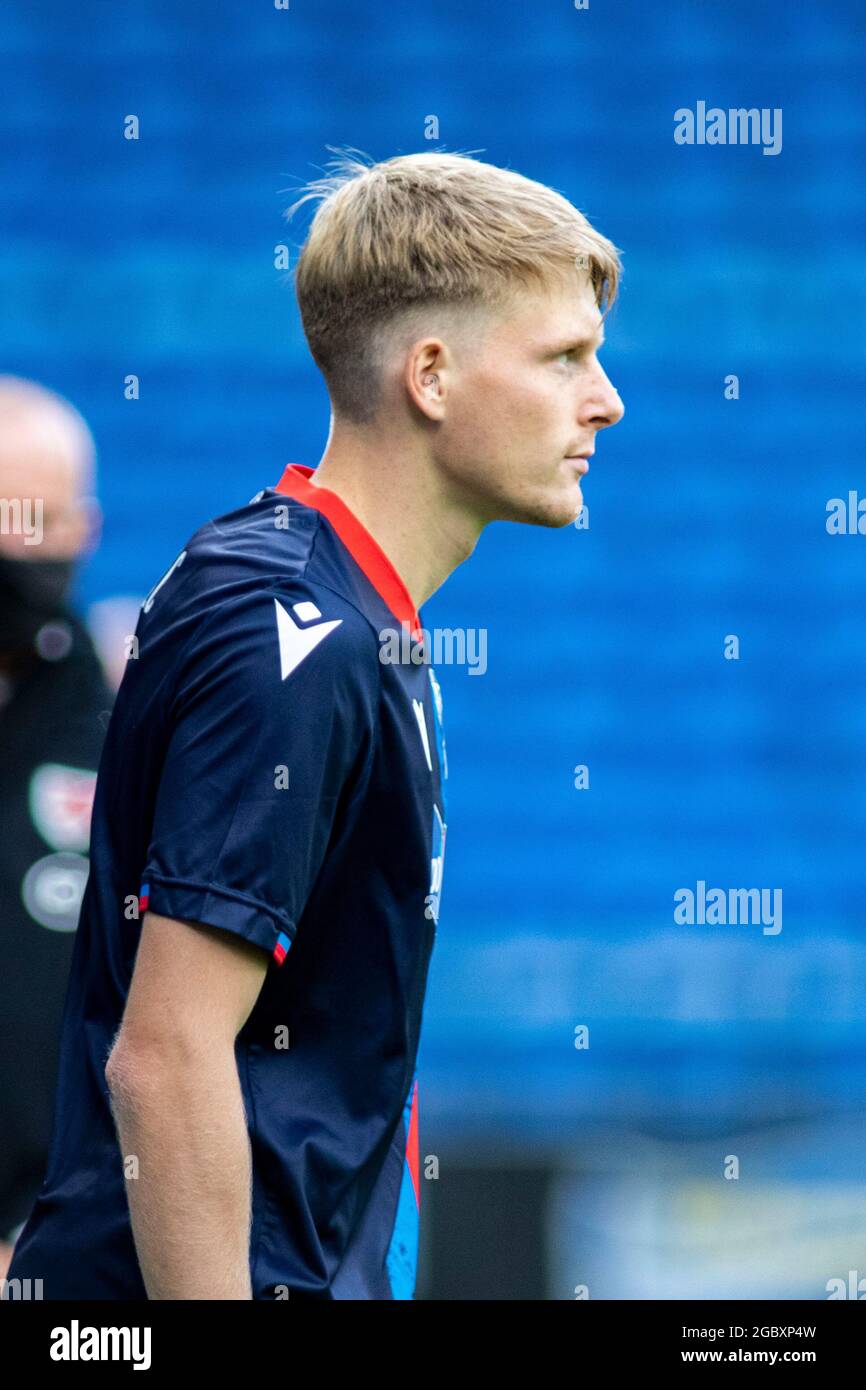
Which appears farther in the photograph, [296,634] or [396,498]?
[396,498]

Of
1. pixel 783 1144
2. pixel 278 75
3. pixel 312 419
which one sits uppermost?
pixel 278 75

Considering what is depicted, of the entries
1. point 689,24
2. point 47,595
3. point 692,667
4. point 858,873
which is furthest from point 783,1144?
point 689,24

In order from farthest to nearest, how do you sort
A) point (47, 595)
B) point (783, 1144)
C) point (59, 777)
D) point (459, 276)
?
point (783, 1144)
point (47, 595)
point (59, 777)
point (459, 276)

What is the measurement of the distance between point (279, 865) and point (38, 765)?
51.9 inches

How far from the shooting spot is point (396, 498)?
177 cm

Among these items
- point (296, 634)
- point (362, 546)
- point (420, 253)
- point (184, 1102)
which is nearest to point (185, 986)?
point (184, 1102)

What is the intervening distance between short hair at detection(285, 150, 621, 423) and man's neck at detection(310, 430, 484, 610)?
0.16 feet

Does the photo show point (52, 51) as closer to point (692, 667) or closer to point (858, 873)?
point (692, 667)

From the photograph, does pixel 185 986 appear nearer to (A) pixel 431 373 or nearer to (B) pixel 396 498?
(B) pixel 396 498

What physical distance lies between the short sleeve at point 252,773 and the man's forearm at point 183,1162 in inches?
4.7

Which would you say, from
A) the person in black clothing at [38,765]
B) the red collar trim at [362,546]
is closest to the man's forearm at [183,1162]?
the red collar trim at [362,546]

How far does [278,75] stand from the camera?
5145mm

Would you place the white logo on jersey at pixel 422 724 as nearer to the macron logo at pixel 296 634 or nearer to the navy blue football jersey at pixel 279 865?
the navy blue football jersey at pixel 279 865
